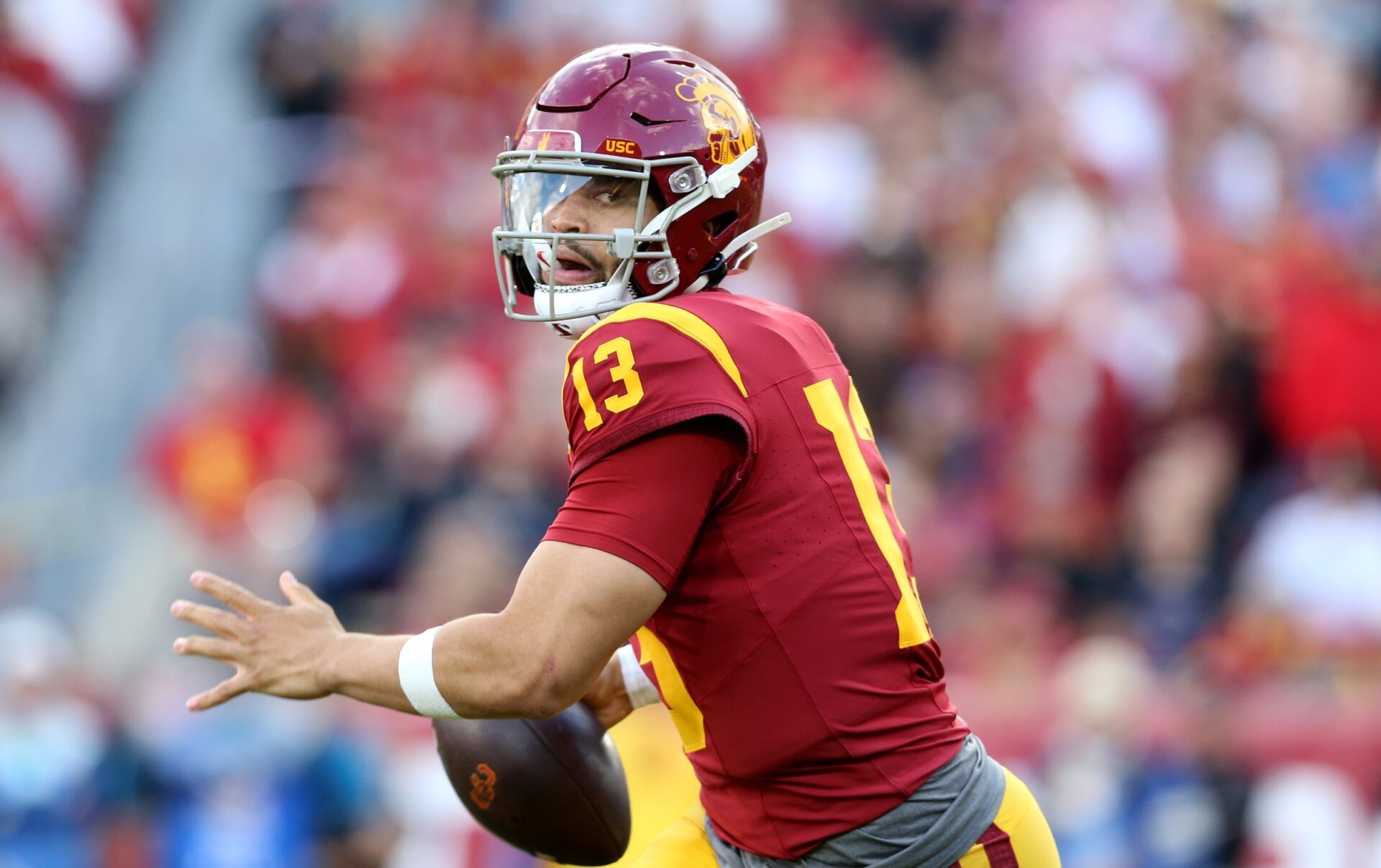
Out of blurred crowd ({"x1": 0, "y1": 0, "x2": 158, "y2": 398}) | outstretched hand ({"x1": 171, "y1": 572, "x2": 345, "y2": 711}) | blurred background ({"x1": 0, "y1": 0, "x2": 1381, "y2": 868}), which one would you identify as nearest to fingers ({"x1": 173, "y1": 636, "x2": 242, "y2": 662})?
outstretched hand ({"x1": 171, "y1": 572, "x2": 345, "y2": 711})

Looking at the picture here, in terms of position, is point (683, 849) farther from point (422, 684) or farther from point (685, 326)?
point (685, 326)

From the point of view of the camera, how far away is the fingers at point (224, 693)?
9.43 ft

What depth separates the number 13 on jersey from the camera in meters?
2.87

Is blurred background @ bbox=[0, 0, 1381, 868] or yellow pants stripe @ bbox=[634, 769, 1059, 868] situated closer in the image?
yellow pants stripe @ bbox=[634, 769, 1059, 868]

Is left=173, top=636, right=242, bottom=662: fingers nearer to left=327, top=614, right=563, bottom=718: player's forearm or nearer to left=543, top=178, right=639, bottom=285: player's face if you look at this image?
left=327, top=614, right=563, bottom=718: player's forearm

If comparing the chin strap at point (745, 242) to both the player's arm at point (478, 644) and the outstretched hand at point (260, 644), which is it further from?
the outstretched hand at point (260, 644)

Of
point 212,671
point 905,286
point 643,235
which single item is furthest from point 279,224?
point 643,235

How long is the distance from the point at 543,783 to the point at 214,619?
29.4 inches

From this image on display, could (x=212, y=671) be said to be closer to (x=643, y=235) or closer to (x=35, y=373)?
(x=35, y=373)

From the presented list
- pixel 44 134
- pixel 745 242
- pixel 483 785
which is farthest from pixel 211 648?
pixel 44 134

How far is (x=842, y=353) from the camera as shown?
7500 millimetres

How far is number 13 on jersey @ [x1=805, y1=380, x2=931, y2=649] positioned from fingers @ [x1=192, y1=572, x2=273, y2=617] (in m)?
0.97

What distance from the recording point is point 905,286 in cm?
773

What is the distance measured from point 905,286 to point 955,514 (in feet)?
3.76
